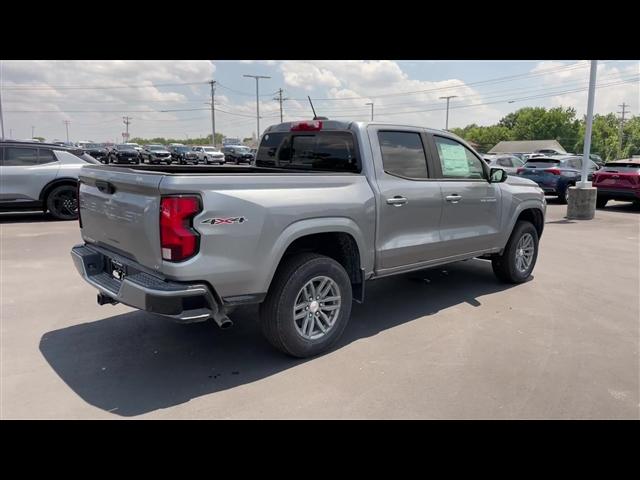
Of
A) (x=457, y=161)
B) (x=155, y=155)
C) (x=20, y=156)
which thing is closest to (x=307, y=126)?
(x=457, y=161)

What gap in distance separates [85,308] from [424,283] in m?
4.10

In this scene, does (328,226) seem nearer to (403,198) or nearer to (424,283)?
(403,198)

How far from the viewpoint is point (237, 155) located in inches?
1663

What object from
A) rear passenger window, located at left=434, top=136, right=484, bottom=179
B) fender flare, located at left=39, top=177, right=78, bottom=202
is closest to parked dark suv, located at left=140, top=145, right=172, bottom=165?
fender flare, located at left=39, top=177, right=78, bottom=202

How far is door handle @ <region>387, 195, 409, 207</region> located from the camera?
433 cm

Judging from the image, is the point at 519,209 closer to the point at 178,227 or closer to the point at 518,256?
the point at 518,256

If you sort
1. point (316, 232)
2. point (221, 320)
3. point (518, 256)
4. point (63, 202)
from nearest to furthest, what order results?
1. point (221, 320)
2. point (316, 232)
3. point (518, 256)
4. point (63, 202)

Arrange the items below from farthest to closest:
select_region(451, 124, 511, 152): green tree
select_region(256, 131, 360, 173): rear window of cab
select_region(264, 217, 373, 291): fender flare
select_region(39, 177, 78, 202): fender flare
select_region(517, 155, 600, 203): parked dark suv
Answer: select_region(451, 124, 511, 152): green tree, select_region(517, 155, 600, 203): parked dark suv, select_region(39, 177, 78, 202): fender flare, select_region(256, 131, 360, 173): rear window of cab, select_region(264, 217, 373, 291): fender flare

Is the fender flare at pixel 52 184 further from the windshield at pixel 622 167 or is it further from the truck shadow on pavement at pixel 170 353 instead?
the windshield at pixel 622 167

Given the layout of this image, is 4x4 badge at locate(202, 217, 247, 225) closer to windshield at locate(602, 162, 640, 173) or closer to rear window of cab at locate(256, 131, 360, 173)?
rear window of cab at locate(256, 131, 360, 173)

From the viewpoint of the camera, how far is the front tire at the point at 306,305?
11.9 feet

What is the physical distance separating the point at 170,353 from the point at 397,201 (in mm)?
2447

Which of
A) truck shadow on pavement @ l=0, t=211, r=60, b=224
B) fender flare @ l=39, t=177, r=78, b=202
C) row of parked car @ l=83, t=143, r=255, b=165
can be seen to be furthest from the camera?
row of parked car @ l=83, t=143, r=255, b=165

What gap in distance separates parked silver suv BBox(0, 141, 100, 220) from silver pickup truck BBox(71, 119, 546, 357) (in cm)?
685
